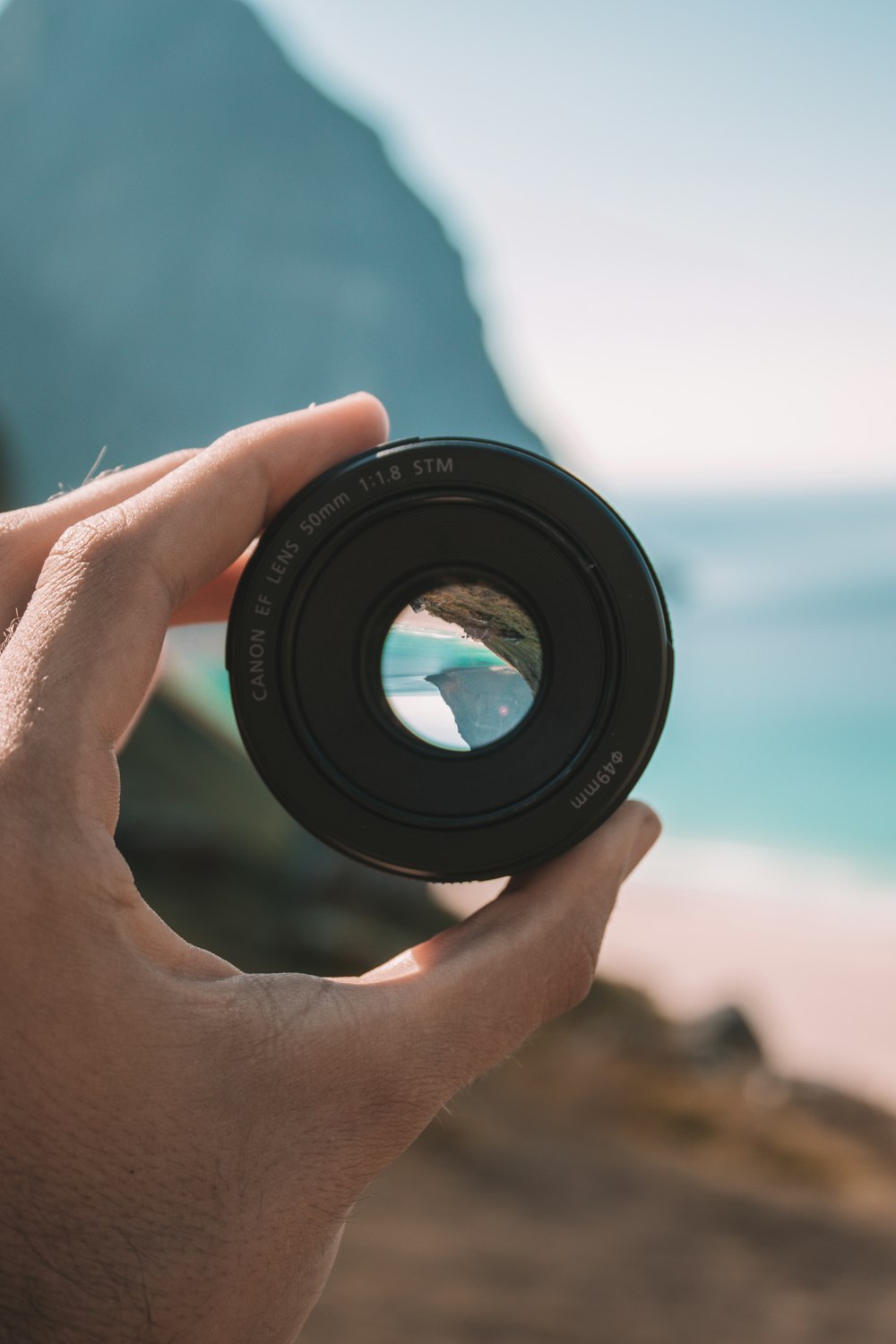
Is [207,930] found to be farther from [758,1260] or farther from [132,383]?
[132,383]

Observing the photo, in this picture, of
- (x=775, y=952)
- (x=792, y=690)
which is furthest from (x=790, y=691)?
(x=775, y=952)

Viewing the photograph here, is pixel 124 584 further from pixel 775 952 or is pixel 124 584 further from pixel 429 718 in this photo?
pixel 775 952

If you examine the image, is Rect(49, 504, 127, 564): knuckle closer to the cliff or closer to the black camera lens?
the black camera lens

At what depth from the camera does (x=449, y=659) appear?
1415mm

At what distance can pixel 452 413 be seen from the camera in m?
34.6

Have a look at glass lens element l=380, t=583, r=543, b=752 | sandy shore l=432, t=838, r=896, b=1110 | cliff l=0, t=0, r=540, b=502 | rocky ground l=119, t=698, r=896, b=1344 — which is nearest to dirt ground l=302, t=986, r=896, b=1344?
rocky ground l=119, t=698, r=896, b=1344

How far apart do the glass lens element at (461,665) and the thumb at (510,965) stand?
187 millimetres

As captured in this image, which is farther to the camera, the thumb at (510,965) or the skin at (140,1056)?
the thumb at (510,965)

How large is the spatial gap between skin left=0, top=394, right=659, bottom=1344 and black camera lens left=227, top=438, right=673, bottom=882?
0.19 metres

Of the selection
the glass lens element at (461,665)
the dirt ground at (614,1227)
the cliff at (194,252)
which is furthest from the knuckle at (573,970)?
the cliff at (194,252)

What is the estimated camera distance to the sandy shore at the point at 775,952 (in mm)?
9156

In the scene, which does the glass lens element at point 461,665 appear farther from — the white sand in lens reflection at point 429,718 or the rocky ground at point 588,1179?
the rocky ground at point 588,1179

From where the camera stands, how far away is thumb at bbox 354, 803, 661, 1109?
1.16m

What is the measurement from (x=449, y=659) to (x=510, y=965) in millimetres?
396
